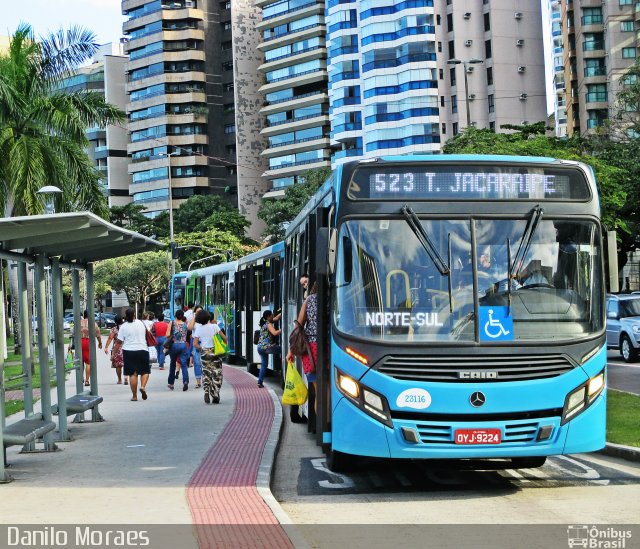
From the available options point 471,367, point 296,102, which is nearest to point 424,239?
point 471,367

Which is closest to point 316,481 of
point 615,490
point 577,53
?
point 615,490

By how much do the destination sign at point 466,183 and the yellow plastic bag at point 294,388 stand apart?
3473 mm

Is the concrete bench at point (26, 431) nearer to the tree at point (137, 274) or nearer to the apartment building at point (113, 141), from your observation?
the tree at point (137, 274)

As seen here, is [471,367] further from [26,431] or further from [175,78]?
[175,78]

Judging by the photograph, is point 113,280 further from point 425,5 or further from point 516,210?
point 516,210

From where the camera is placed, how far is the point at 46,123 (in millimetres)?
33906

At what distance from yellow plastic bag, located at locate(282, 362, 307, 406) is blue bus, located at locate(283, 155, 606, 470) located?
2.50m

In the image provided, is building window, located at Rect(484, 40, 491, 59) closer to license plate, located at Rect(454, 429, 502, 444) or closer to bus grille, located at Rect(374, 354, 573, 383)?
bus grille, located at Rect(374, 354, 573, 383)

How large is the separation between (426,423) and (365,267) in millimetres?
A: 1562

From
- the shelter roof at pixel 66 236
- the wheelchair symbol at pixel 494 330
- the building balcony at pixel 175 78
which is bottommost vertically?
the wheelchair symbol at pixel 494 330

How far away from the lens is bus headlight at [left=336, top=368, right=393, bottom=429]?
988 cm

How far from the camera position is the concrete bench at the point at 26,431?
38.6ft

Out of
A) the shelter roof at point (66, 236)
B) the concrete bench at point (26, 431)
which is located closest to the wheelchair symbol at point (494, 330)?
the shelter roof at point (66, 236)

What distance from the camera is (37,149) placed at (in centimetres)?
3334
